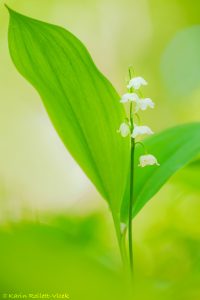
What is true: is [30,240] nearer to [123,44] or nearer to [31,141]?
[31,141]

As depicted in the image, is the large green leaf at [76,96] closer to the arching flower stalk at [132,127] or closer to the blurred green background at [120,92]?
the arching flower stalk at [132,127]

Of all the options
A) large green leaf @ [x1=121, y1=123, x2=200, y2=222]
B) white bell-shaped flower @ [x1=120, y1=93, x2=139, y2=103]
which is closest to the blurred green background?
large green leaf @ [x1=121, y1=123, x2=200, y2=222]

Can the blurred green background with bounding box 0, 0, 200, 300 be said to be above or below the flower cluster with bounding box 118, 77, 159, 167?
below

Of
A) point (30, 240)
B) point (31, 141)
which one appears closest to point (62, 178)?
point (31, 141)

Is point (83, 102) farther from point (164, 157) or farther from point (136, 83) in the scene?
point (164, 157)

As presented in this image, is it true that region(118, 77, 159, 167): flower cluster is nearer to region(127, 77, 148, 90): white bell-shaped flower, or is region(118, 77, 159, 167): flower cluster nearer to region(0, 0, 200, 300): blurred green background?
region(127, 77, 148, 90): white bell-shaped flower

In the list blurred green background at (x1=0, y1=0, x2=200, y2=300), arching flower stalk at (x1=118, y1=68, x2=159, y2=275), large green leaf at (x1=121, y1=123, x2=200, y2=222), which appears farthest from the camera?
blurred green background at (x1=0, y1=0, x2=200, y2=300)

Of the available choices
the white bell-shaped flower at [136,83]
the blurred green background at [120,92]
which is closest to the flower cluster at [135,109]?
the white bell-shaped flower at [136,83]
